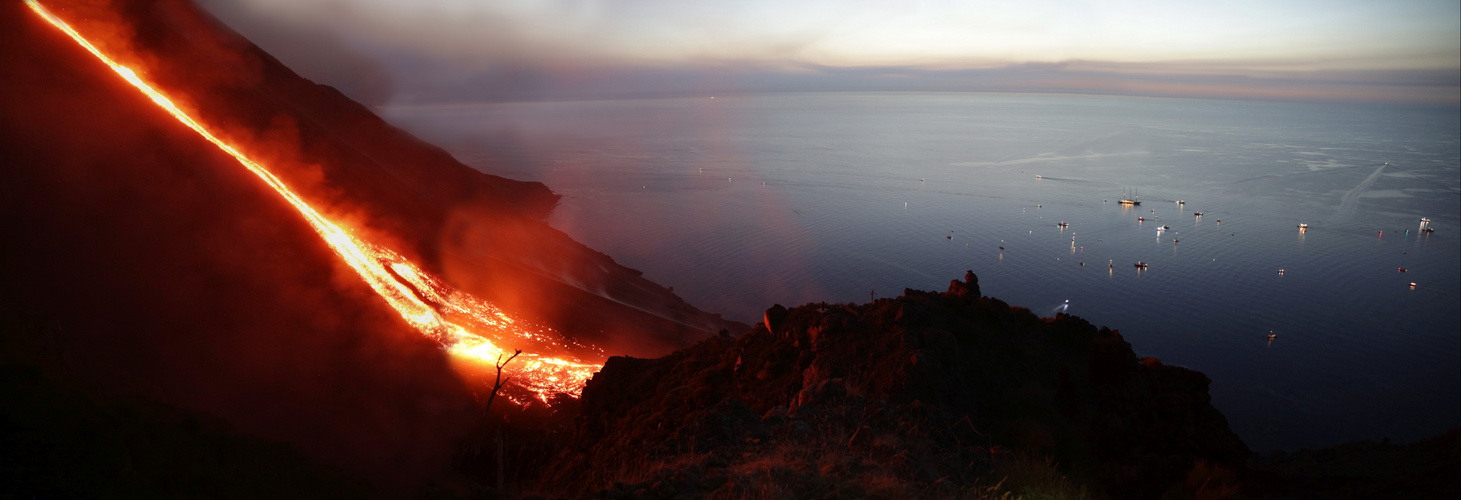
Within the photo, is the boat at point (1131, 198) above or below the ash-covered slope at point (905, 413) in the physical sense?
above

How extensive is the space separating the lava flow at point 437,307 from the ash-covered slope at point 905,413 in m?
6.43

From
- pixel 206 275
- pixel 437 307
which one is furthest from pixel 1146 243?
pixel 206 275

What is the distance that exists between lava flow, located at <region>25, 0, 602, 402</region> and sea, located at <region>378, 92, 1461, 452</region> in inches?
404

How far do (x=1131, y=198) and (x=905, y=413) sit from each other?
195 ft

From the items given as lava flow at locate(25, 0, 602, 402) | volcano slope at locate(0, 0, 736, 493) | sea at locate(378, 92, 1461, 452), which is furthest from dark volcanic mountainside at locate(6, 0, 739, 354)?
sea at locate(378, 92, 1461, 452)

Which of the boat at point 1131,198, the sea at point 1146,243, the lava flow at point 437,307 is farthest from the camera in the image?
the boat at point 1131,198

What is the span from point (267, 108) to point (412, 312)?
45.8 ft

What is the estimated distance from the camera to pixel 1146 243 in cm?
4312

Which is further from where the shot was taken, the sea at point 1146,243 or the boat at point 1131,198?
the boat at point 1131,198

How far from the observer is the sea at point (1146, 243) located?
82.3 ft

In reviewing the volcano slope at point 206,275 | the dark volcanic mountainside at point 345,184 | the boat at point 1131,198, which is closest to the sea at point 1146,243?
the boat at point 1131,198

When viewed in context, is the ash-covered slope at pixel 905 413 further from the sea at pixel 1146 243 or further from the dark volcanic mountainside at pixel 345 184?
the dark volcanic mountainside at pixel 345 184

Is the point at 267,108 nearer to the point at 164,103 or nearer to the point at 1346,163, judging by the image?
the point at 164,103

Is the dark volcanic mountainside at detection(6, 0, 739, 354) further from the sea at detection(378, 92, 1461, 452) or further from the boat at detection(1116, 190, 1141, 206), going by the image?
the boat at detection(1116, 190, 1141, 206)
